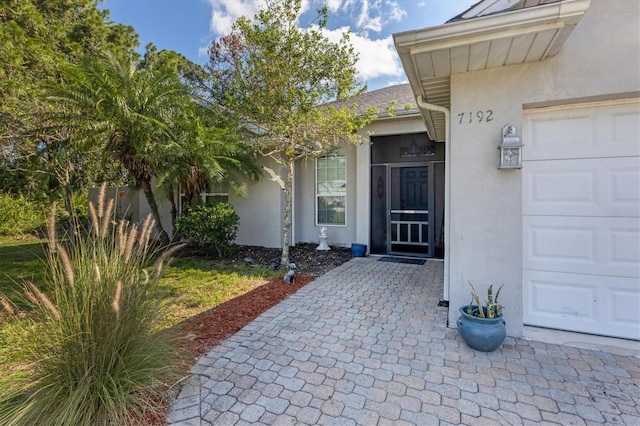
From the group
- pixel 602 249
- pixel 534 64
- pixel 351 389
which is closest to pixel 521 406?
pixel 351 389

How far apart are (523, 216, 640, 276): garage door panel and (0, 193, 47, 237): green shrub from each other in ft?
54.7

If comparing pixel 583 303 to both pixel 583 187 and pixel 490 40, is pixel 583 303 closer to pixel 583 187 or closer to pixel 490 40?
pixel 583 187

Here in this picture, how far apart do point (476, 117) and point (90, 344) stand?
4.28m

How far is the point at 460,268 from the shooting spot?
12.3ft

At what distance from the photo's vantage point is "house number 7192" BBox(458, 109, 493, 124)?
354 cm

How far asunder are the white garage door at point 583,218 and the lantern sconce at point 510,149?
337 millimetres

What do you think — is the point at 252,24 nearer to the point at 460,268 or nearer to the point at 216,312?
the point at 216,312

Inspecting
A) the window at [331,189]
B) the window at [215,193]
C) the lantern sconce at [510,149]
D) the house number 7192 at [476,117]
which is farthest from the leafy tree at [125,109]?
the lantern sconce at [510,149]

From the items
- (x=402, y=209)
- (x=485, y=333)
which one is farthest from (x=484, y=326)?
(x=402, y=209)

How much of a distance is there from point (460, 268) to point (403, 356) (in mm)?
1298

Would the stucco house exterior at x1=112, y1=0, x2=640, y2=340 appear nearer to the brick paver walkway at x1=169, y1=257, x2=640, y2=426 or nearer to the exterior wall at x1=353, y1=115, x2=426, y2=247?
the brick paver walkway at x1=169, y1=257, x2=640, y2=426

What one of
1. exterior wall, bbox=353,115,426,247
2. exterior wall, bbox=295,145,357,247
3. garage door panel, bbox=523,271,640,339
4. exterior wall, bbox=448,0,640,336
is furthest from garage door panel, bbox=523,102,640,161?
exterior wall, bbox=295,145,357,247

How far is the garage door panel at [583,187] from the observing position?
329cm

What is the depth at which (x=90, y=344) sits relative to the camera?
7.22 feet
